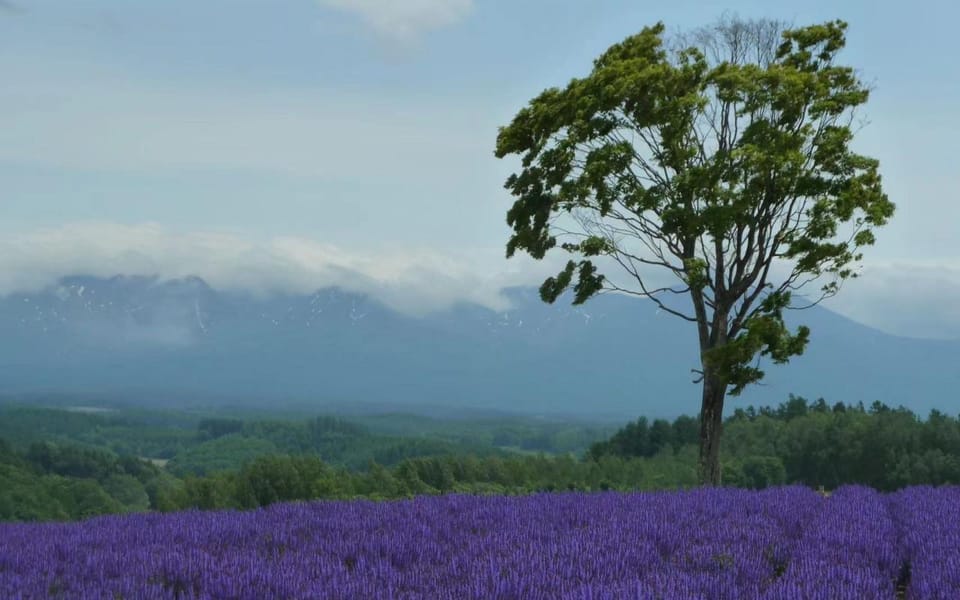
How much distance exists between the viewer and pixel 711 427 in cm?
2038

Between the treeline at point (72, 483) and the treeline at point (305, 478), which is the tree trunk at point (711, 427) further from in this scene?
the treeline at point (72, 483)

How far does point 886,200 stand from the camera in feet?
67.1

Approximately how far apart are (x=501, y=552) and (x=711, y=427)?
15540 millimetres

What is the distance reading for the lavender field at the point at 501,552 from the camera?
186 inches

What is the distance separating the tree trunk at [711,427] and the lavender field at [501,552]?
11084 mm

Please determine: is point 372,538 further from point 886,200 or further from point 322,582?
point 886,200

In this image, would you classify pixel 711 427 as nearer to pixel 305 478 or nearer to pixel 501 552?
pixel 501 552

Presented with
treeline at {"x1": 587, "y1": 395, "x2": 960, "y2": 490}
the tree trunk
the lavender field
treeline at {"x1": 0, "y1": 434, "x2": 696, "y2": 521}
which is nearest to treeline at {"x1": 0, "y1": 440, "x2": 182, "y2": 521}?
treeline at {"x1": 0, "y1": 434, "x2": 696, "y2": 521}

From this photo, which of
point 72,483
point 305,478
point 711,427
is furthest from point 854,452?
point 72,483

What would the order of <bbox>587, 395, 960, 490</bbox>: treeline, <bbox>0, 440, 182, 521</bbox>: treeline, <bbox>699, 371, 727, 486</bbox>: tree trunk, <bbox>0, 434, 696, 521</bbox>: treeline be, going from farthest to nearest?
<bbox>0, 440, 182, 521</bbox>: treeline, <bbox>0, 434, 696, 521</bbox>: treeline, <bbox>587, 395, 960, 490</bbox>: treeline, <bbox>699, 371, 727, 486</bbox>: tree trunk

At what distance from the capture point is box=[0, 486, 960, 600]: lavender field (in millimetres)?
4730

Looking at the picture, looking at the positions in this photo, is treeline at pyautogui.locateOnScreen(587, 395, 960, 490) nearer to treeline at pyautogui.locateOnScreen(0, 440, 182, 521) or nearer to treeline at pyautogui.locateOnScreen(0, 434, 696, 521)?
treeline at pyautogui.locateOnScreen(0, 434, 696, 521)

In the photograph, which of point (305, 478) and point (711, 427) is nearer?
point (711, 427)

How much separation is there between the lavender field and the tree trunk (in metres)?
11.1
